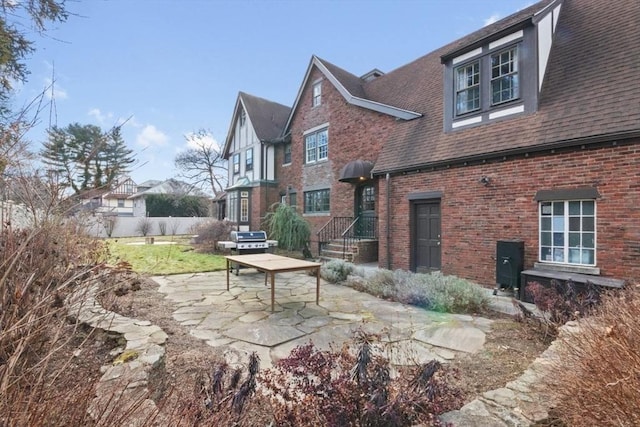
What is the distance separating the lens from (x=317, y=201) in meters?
16.2

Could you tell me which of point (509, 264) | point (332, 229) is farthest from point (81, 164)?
point (332, 229)

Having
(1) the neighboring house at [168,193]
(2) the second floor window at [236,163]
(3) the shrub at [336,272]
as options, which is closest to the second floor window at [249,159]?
(2) the second floor window at [236,163]

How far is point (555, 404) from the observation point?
242 cm

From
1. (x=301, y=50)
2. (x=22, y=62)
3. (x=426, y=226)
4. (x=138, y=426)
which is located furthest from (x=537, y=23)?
(x=301, y=50)

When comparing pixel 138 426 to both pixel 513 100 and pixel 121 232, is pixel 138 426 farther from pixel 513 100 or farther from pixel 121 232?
pixel 121 232

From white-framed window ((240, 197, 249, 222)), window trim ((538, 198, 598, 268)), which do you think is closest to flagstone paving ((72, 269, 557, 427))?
window trim ((538, 198, 598, 268))

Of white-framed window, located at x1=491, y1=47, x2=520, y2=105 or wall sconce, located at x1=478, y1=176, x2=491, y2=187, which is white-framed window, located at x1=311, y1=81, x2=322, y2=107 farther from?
wall sconce, located at x1=478, y1=176, x2=491, y2=187

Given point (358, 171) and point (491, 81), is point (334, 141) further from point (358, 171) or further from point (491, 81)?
point (491, 81)

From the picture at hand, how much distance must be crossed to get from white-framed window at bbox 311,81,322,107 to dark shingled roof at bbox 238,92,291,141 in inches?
167

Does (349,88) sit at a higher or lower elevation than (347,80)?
lower

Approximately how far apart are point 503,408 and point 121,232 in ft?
99.5

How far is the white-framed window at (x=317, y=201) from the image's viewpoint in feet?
51.0

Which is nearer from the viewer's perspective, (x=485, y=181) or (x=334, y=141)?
(x=485, y=181)

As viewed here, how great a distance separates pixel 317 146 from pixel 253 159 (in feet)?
19.1
